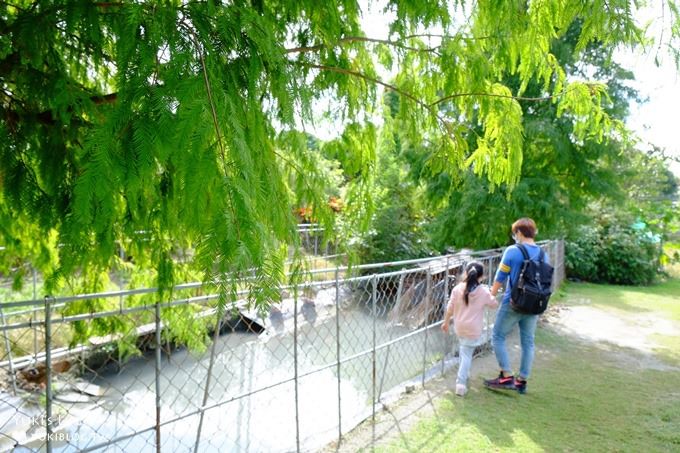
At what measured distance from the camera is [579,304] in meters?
9.74

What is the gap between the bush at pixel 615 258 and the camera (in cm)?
1313

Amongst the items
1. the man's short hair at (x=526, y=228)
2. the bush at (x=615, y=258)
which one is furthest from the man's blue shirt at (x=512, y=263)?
the bush at (x=615, y=258)

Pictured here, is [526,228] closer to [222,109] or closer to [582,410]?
[582,410]

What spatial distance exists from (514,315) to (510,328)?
17 centimetres

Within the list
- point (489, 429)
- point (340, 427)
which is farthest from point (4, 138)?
point (489, 429)

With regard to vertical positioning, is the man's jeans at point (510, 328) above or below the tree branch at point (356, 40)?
below

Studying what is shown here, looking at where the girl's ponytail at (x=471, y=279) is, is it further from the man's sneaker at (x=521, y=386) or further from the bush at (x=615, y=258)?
the bush at (x=615, y=258)

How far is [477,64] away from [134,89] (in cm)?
220

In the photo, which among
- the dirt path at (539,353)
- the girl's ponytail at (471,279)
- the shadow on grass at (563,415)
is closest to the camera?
the shadow on grass at (563,415)

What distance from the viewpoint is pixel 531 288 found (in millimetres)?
4297

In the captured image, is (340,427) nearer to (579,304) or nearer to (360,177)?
(360,177)

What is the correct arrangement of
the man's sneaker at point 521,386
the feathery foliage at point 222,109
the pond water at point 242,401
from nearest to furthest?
the feathery foliage at point 222,109
the pond water at point 242,401
the man's sneaker at point 521,386

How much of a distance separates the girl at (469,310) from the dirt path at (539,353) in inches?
12.4

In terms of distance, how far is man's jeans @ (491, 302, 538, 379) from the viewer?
4504mm
